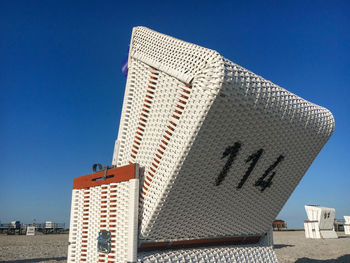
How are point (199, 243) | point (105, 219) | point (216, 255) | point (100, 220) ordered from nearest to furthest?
point (105, 219), point (100, 220), point (216, 255), point (199, 243)

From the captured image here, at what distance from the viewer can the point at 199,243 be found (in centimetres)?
570

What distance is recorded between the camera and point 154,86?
4.94 meters

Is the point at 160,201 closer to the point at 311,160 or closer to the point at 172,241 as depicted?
the point at 172,241

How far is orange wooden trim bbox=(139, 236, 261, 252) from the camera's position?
507cm

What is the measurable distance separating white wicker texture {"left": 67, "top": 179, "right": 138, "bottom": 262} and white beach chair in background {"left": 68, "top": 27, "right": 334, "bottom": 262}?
0.09ft

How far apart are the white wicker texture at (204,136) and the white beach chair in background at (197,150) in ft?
0.06

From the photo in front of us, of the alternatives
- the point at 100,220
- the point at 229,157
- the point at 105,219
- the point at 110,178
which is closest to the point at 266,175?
the point at 229,157

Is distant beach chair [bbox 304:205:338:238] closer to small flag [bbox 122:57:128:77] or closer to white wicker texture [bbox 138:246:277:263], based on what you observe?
white wicker texture [bbox 138:246:277:263]

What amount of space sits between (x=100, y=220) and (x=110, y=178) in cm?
81

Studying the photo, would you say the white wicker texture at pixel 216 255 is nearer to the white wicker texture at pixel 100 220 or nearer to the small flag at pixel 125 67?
the white wicker texture at pixel 100 220

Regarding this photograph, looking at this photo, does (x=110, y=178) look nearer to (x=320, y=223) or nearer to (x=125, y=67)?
(x=125, y=67)

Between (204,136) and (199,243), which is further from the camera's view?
(199,243)

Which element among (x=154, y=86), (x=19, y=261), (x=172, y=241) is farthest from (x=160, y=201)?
(x=19, y=261)

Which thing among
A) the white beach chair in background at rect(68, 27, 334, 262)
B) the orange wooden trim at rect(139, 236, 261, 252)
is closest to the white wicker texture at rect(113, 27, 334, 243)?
the white beach chair in background at rect(68, 27, 334, 262)
